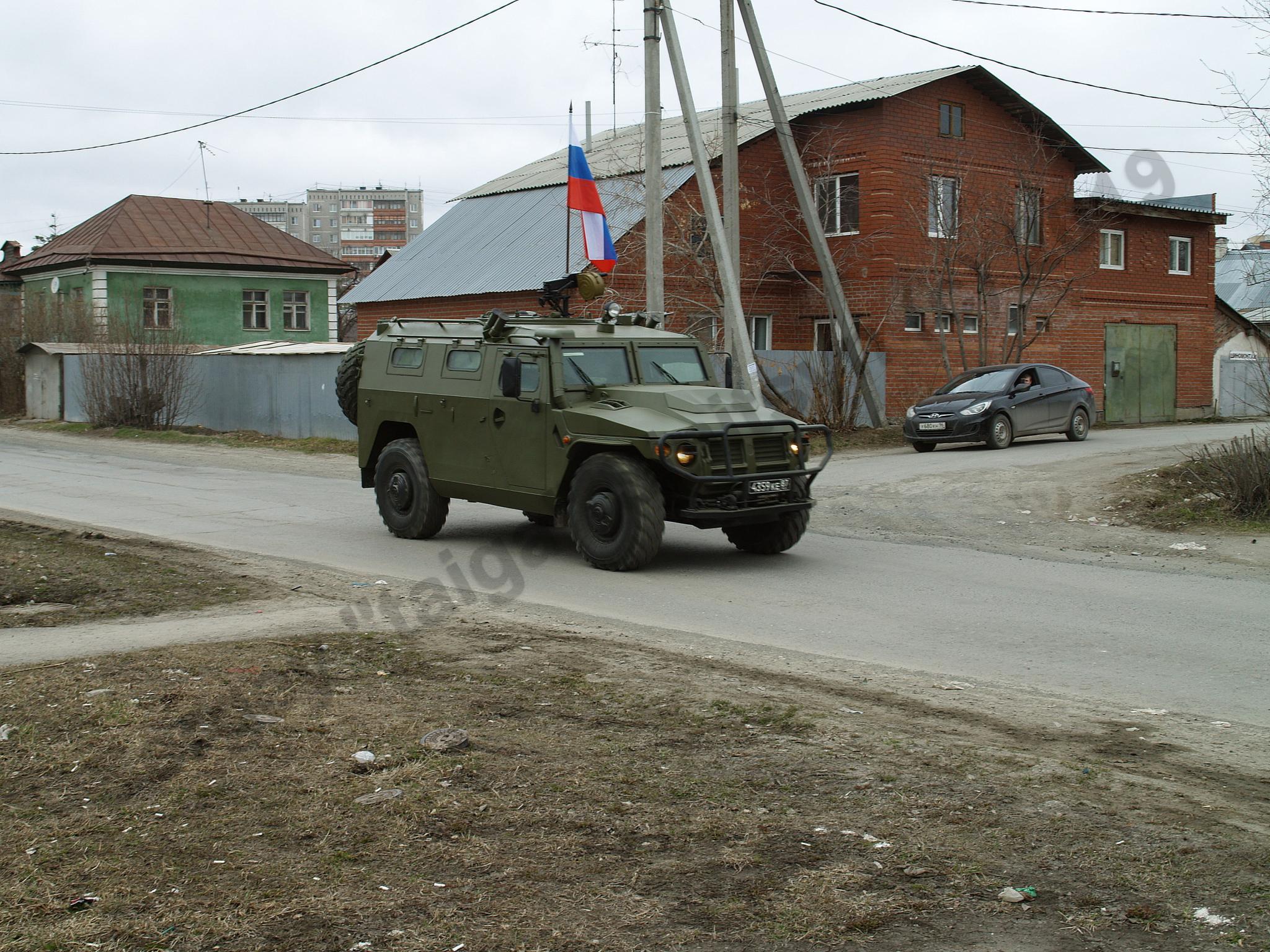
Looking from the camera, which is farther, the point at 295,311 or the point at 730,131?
the point at 295,311

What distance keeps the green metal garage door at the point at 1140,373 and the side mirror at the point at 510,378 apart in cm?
2524

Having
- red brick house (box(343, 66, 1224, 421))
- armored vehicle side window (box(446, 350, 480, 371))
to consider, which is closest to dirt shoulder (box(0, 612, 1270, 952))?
armored vehicle side window (box(446, 350, 480, 371))

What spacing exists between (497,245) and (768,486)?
22.2 metres

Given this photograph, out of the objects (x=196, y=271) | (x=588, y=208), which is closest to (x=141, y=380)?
(x=588, y=208)

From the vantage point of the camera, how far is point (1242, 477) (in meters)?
12.7

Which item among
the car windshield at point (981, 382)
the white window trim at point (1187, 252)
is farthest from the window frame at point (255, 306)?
the car windshield at point (981, 382)

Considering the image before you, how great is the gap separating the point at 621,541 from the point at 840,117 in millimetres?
20552

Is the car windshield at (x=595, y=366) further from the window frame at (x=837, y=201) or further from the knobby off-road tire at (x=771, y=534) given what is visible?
the window frame at (x=837, y=201)

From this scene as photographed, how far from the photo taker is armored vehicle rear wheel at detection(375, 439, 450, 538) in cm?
1202

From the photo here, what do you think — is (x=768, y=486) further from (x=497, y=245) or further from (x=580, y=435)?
(x=497, y=245)

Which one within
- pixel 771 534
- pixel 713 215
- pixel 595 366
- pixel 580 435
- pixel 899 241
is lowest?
pixel 771 534

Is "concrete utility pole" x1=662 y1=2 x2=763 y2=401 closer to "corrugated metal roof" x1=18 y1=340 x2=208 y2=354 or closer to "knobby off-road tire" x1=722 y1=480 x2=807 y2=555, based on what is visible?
"knobby off-road tire" x1=722 y1=480 x2=807 y2=555

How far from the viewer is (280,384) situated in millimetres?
27719

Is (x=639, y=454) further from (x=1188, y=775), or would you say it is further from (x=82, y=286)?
(x=82, y=286)
